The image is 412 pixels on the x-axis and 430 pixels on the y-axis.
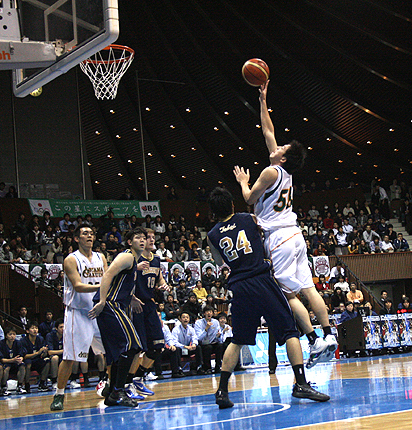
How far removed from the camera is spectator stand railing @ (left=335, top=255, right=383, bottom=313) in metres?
20.6

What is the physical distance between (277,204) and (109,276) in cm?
192

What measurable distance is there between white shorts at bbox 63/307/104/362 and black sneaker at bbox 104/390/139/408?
25.0 inches

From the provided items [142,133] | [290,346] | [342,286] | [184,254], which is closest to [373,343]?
[342,286]

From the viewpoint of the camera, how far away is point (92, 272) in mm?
7312

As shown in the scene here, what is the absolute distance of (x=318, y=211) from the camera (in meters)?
27.6

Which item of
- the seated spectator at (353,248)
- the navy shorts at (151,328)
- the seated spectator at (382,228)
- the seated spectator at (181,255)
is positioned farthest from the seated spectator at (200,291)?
the seated spectator at (382,228)

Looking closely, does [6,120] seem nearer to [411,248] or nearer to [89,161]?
[89,161]

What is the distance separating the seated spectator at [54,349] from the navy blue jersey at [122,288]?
635cm

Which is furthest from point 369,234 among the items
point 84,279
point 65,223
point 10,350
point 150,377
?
point 84,279

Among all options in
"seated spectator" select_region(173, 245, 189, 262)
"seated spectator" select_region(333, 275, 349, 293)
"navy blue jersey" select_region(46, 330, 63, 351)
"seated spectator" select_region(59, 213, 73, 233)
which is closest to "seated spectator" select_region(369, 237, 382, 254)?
"seated spectator" select_region(333, 275, 349, 293)

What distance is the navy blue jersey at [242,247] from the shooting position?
18.2 feet

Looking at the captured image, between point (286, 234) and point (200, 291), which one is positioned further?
point (200, 291)

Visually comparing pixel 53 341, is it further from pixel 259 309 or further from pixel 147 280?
pixel 259 309

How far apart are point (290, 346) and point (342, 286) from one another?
15.0 metres
